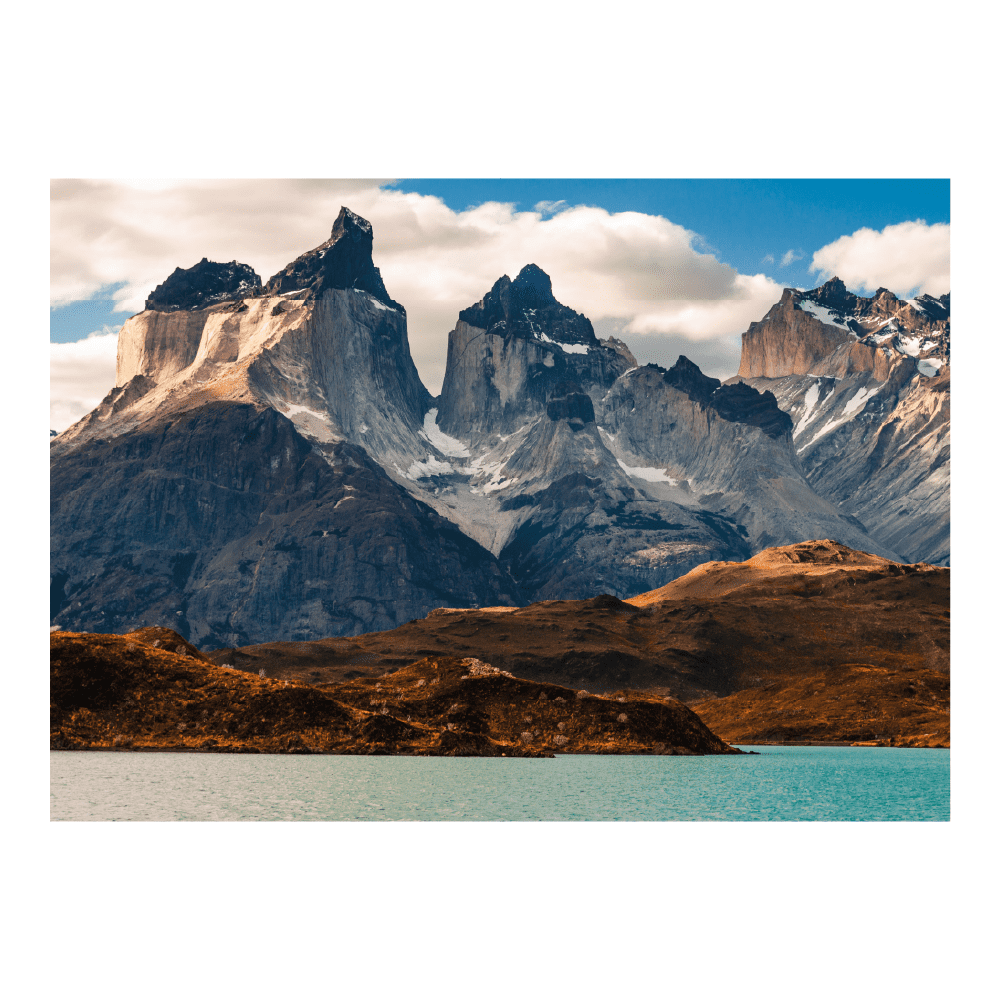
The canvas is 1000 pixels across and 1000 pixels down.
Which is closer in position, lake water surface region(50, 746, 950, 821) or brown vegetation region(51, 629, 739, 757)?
lake water surface region(50, 746, 950, 821)

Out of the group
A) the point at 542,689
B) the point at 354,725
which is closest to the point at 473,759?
the point at 354,725

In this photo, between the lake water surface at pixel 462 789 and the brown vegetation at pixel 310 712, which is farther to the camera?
the brown vegetation at pixel 310 712

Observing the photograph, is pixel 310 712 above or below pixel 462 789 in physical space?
below

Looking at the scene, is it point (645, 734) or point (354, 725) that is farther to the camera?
point (645, 734)

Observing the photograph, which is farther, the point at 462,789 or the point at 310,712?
the point at 310,712
